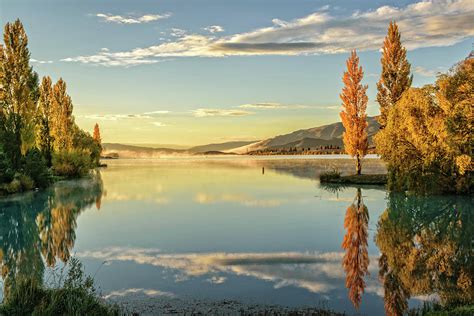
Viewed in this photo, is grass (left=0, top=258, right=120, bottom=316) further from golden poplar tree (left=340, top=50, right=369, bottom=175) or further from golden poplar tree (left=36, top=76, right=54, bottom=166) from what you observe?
golden poplar tree (left=36, top=76, right=54, bottom=166)

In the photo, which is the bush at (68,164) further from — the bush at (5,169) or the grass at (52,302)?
the grass at (52,302)

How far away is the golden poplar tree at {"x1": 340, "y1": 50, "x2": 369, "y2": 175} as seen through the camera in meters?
46.5

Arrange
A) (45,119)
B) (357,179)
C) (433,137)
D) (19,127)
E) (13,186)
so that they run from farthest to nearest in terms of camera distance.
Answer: (45,119), (357,179), (19,127), (13,186), (433,137)

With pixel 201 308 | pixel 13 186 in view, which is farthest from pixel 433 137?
pixel 13 186

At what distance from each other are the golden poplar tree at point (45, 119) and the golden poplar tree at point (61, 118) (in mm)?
1080

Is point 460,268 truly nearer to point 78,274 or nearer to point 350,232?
point 350,232

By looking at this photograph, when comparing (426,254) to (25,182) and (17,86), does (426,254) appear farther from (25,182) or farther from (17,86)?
(17,86)

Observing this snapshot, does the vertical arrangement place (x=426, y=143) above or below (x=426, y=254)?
above

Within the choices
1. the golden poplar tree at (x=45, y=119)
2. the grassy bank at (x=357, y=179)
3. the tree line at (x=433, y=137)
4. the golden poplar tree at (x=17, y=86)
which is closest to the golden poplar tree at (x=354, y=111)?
the grassy bank at (x=357, y=179)

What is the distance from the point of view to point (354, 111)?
153ft

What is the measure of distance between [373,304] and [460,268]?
4.35 meters

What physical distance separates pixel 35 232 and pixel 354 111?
37008 mm

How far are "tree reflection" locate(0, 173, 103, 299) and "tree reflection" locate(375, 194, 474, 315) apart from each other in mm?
9124

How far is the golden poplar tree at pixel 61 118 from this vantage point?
55.1m
